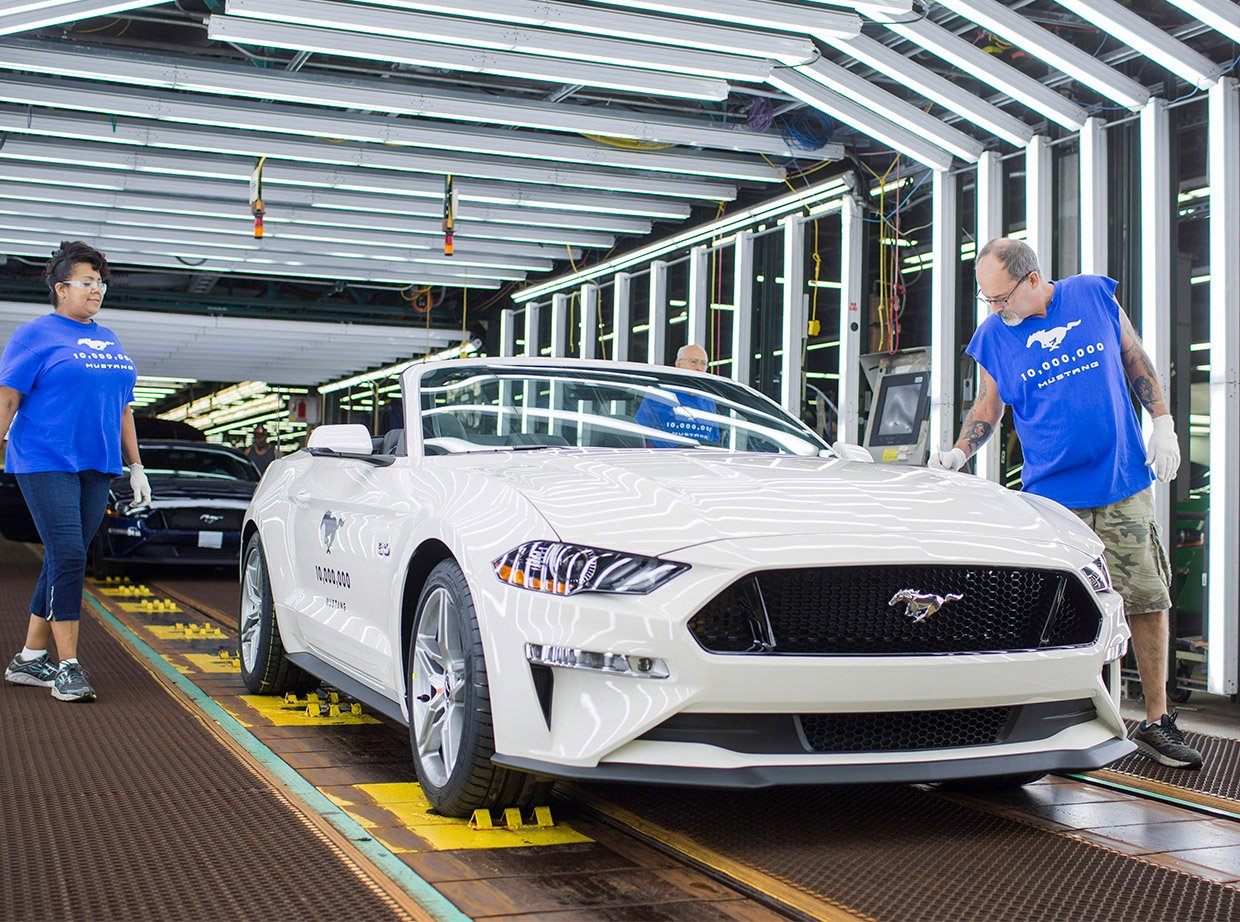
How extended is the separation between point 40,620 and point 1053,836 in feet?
13.6

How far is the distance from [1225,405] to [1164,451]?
193 centimetres

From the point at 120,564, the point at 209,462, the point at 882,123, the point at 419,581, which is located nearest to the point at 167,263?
the point at 209,462

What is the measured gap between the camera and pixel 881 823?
3695mm

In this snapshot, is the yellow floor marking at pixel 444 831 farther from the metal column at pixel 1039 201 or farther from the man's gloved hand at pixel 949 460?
the metal column at pixel 1039 201

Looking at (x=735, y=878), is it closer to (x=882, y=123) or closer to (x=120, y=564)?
(x=882, y=123)

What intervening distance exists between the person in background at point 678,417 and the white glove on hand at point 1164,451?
4.98 feet

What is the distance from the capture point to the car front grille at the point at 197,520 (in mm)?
10883

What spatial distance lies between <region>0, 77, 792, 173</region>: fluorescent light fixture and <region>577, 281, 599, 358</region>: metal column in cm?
453

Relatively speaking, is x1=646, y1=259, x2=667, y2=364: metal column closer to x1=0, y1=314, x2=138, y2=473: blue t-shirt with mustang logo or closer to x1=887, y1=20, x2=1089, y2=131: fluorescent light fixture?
x1=887, y1=20, x2=1089, y2=131: fluorescent light fixture

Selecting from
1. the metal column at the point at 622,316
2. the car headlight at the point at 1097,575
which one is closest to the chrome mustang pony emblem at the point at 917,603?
the car headlight at the point at 1097,575

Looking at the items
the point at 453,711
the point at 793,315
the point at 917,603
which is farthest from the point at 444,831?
the point at 793,315

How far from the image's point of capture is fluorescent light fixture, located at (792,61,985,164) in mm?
7441

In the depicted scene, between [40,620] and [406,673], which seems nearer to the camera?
[406,673]

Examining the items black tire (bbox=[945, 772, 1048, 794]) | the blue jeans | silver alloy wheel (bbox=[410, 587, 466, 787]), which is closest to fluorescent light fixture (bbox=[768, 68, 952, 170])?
the blue jeans
